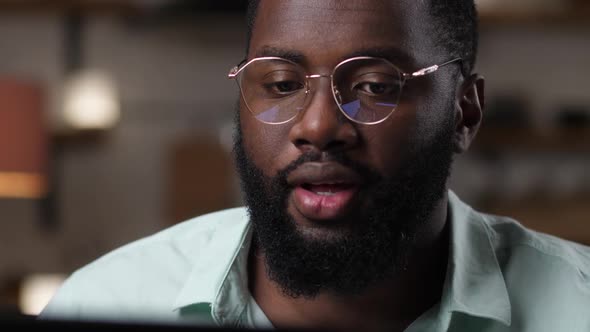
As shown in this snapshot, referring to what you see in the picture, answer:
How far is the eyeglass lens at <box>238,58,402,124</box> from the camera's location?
106 centimetres

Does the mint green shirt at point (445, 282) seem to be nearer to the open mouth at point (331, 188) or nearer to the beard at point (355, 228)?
the beard at point (355, 228)

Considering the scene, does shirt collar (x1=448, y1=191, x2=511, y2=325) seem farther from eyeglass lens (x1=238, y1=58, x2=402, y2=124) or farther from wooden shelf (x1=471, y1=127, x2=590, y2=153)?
wooden shelf (x1=471, y1=127, x2=590, y2=153)

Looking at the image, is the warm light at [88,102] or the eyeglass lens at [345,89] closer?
the eyeglass lens at [345,89]

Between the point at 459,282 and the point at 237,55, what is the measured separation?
2651mm

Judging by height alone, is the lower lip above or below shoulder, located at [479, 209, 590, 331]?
above

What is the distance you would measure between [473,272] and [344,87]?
0.30 meters

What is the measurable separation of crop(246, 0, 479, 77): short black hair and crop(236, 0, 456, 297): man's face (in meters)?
0.02

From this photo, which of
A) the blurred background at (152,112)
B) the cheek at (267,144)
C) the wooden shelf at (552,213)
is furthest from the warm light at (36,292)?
the cheek at (267,144)

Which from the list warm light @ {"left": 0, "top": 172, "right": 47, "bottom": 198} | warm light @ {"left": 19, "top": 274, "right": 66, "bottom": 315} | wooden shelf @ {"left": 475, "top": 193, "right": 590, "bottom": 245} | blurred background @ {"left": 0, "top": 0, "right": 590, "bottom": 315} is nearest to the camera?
warm light @ {"left": 0, "top": 172, "right": 47, "bottom": 198}

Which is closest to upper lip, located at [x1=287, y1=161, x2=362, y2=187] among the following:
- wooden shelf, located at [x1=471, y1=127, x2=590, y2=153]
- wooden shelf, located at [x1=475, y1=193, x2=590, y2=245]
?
wooden shelf, located at [x1=475, y1=193, x2=590, y2=245]

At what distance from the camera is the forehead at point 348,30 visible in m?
1.07

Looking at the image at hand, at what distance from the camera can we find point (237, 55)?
12.1ft

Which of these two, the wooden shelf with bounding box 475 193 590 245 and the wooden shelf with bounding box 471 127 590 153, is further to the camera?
the wooden shelf with bounding box 471 127 590 153

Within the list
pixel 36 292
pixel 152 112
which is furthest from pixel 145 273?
pixel 152 112
